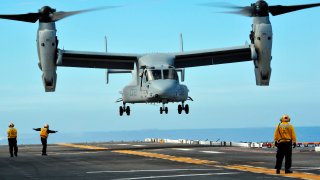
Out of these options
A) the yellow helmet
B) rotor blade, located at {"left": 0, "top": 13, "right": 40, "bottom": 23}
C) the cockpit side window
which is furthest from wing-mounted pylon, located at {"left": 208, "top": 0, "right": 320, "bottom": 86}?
the yellow helmet

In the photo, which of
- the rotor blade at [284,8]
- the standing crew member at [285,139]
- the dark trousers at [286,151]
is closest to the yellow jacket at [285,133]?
the standing crew member at [285,139]

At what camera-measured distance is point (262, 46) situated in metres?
40.6

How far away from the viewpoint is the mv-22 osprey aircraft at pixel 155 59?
4003cm

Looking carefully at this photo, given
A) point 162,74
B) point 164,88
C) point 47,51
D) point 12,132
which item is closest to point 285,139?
point 12,132

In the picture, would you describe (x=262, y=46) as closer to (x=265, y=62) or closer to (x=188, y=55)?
(x=265, y=62)

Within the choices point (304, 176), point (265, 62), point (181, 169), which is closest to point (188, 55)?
point (265, 62)

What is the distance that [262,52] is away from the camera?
134 ft

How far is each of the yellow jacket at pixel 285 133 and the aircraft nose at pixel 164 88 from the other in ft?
76.1

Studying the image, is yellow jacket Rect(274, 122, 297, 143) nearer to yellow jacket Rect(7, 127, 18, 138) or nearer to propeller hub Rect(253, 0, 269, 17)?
yellow jacket Rect(7, 127, 18, 138)

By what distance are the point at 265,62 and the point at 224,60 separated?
1210cm

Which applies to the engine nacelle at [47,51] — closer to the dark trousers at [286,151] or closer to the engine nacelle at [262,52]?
the engine nacelle at [262,52]

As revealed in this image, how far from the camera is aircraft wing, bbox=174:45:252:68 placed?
4825 cm

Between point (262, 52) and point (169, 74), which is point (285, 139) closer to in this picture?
point (262, 52)

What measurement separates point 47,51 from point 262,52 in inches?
508
